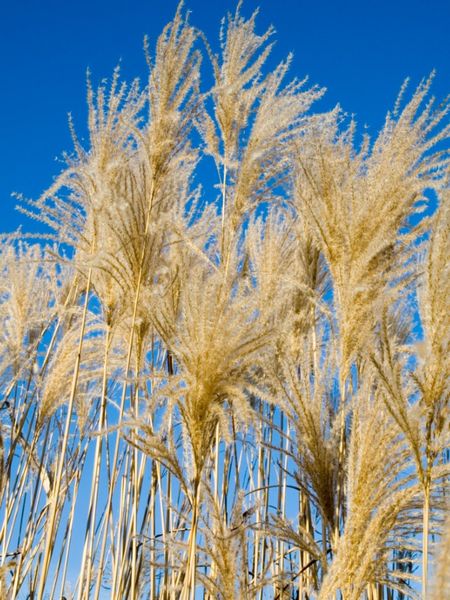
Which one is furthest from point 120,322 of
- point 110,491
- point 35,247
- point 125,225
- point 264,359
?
point 35,247

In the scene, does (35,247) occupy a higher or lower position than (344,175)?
higher

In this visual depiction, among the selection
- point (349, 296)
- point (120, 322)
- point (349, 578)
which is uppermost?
point (120, 322)

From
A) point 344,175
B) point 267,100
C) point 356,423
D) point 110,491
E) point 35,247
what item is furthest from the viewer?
point 35,247

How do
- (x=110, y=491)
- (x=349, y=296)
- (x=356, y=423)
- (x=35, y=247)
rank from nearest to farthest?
(x=356, y=423) → (x=349, y=296) → (x=110, y=491) → (x=35, y=247)

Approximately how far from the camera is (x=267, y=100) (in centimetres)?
348

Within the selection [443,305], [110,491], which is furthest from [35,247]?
[443,305]

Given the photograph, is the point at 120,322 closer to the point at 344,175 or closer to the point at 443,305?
the point at 344,175

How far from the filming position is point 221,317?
2.46m

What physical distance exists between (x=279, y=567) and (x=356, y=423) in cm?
154

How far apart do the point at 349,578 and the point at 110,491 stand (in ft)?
4.59

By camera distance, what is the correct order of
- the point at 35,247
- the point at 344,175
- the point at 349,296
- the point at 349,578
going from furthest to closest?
the point at 35,247 < the point at 344,175 < the point at 349,296 < the point at 349,578

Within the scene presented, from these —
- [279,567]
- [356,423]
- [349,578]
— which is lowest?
[349,578]

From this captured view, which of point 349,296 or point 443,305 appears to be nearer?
point 443,305

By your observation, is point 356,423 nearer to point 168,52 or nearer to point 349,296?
point 349,296
